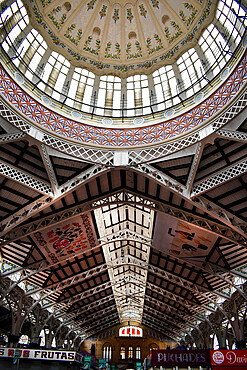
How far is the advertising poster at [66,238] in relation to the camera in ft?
Result: 69.8

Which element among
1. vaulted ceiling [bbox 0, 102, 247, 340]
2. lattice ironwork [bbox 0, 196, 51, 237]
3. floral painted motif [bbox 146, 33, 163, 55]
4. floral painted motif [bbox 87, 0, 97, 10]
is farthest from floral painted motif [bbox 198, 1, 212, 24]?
lattice ironwork [bbox 0, 196, 51, 237]

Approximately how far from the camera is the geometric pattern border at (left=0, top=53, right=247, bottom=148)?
13.4 metres

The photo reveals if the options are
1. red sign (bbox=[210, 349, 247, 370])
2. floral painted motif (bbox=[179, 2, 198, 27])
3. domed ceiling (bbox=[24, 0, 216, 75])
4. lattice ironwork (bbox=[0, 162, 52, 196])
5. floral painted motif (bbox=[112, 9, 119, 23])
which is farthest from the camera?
floral painted motif (bbox=[112, 9, 119, 23])

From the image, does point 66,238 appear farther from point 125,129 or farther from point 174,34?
point 174,34

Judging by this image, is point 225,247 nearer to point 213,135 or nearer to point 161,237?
point 161,237

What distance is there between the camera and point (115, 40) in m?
18.8

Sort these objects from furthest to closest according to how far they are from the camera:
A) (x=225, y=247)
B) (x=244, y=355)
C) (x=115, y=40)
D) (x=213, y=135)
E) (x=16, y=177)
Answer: (x=225, y=247)
(x=115, y=40)
(x=16, y=177)
(x=213, y=135)
(x=244, y=355)

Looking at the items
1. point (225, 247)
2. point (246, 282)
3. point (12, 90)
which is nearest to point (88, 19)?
point (12, 90)

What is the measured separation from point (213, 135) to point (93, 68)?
1006cm

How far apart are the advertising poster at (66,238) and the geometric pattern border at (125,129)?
7.17 metres

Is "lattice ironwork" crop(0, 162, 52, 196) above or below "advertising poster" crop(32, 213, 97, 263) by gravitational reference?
above

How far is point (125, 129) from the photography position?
1755cm

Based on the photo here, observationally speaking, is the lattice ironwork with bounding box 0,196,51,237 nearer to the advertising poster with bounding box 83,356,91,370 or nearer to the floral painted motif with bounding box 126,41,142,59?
the advertising poster with bounding box 83,356,91,370

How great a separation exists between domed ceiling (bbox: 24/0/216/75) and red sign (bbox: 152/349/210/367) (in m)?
17.3
